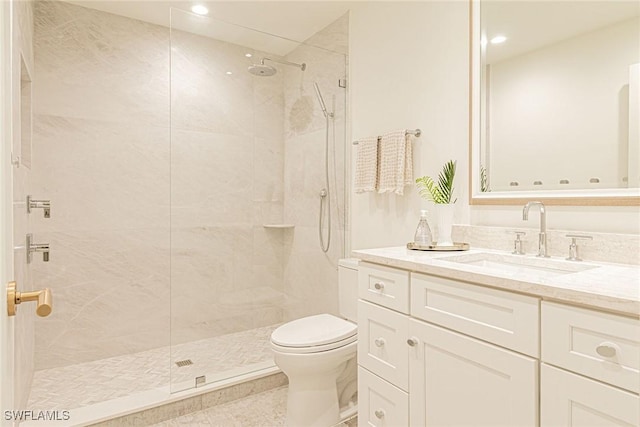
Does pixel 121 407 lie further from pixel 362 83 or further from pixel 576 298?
pixel 362 83

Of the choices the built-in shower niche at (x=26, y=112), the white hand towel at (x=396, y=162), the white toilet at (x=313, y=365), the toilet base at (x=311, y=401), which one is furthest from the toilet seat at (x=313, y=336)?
the built-in shower niche at (x=26, y=112)

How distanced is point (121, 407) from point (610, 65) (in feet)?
8.85

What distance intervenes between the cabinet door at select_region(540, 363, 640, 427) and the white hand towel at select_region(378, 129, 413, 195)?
1236mm

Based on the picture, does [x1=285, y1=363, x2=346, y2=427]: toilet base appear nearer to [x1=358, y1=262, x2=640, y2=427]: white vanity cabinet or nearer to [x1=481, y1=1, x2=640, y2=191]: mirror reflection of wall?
[x1=358, y1=262, x2=640, y2=427]: white vanity cabinet

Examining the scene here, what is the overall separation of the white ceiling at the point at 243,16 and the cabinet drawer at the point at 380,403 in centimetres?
209

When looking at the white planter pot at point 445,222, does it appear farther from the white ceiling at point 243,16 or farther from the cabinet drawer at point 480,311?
the white ceiling at point 243,16

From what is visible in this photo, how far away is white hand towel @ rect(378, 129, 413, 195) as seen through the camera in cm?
207

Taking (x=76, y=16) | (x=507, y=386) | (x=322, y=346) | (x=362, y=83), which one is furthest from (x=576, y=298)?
(x=76, y=16)

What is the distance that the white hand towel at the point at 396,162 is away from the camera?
6.80 feet

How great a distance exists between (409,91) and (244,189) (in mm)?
1196

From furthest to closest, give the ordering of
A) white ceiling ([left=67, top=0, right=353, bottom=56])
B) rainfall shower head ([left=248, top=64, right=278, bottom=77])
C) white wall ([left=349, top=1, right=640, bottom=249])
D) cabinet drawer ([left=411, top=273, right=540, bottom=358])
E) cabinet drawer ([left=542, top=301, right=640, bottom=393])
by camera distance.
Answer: rainfall shower head ([left=248, top=64, right=278, bottom=77])
white ceiling ([left=67, top=0, right=353, bottom=56])
white wall ([left=349, top=1, right=640, bottom=249])
cabinet drawer ([left=411, top=273, right=540, bottom=358])
cabinet drawer ([left=542, top=301, right=640, bottom=393])

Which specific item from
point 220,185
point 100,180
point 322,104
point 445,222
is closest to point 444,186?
point 445,222
